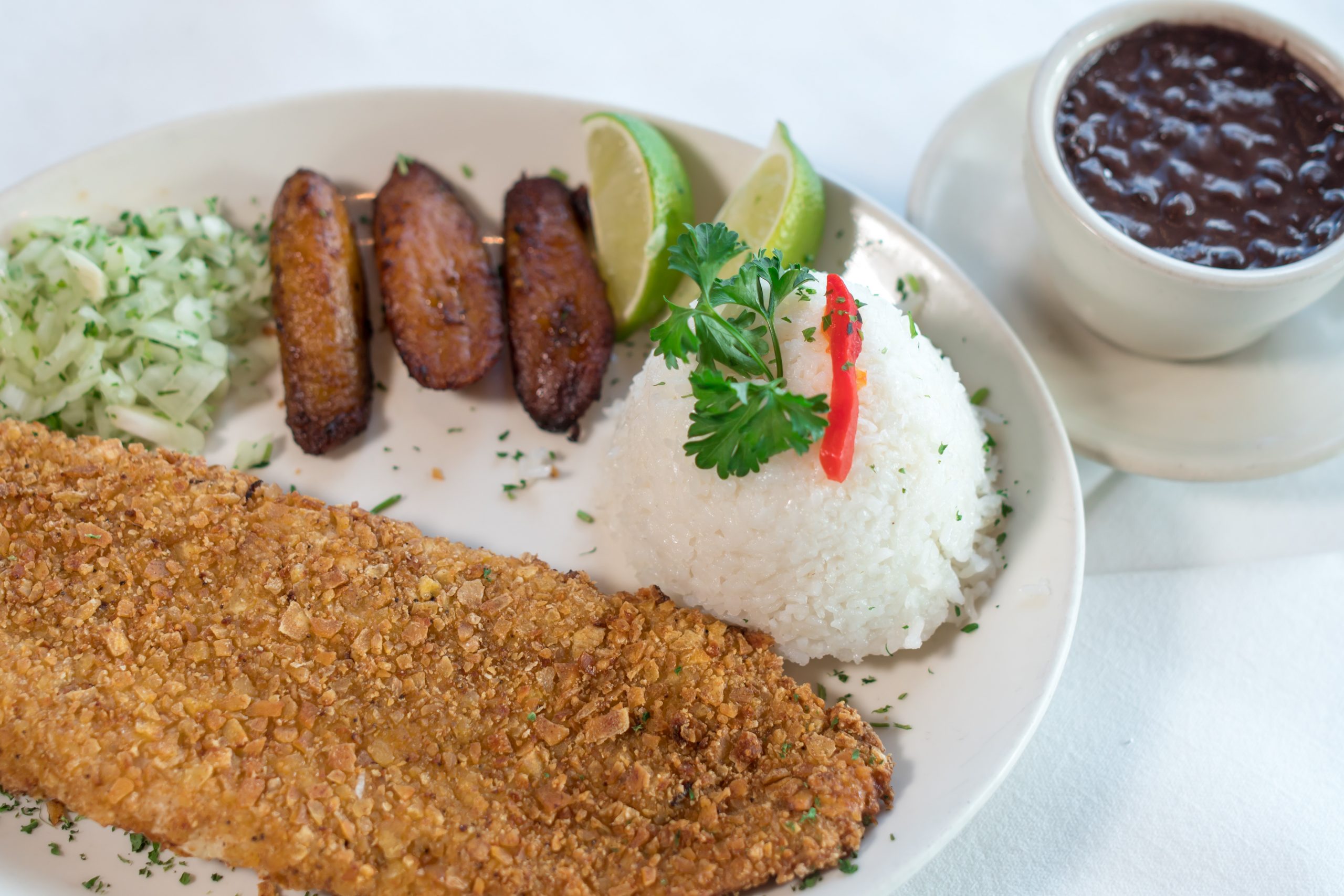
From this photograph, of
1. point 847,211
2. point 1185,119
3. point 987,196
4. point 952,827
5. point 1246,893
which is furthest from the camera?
point 987,196

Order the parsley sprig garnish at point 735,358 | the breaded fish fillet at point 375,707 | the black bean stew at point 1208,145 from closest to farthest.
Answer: the breaded fish fillet at point 375,707, the parsley sprig garnish at point 735,358, the black bean stew at point 1208,145

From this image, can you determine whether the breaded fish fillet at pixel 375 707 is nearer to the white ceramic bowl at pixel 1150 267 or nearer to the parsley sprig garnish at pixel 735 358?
the parsley sprig garnish at pixel 735 358

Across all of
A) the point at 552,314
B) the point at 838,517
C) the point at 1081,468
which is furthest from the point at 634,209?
the point at 1081,468

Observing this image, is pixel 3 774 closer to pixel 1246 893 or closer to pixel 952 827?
pixel 952 827

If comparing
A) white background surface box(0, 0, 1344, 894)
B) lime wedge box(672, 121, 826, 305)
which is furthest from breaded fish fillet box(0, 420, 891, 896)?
lime wedge box(672, 121, 826, 305)

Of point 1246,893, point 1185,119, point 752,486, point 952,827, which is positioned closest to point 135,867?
point 752,486

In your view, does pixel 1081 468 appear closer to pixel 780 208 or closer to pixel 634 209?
pixel 780 208

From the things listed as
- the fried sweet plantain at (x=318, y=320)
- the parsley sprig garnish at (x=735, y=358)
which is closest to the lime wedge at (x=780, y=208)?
the parsley sprig garnish at (x=735, y=358)
